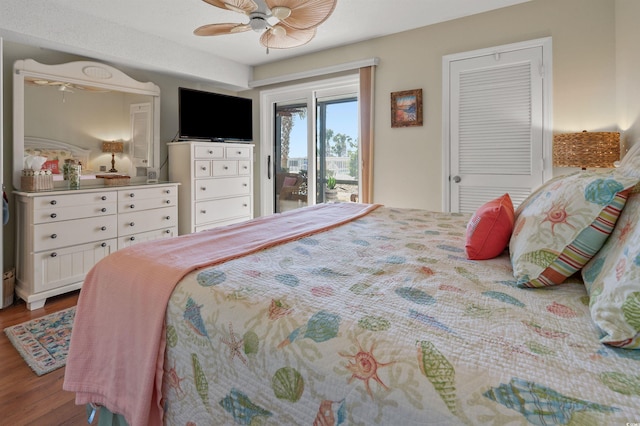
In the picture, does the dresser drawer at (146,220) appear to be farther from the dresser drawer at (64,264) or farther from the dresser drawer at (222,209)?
the dresser drawer at (222,209)

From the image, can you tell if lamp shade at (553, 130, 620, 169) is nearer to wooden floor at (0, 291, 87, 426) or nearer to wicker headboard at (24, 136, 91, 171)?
wooden floor at (0, 291, 87, 426)

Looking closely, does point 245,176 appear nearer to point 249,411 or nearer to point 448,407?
point 249,411

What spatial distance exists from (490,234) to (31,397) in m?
2.27

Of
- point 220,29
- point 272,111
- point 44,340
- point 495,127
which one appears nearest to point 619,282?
point 220,29

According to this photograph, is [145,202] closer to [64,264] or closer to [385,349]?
[64,264]

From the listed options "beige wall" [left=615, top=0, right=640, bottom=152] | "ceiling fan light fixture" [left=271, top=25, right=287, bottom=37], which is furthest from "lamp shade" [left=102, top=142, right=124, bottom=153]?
"beige wall" [left=615, top=0, right=640, bottom=152]

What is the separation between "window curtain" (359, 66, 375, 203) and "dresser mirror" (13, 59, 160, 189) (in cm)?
240

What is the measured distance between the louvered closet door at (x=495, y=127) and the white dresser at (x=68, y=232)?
323 cm

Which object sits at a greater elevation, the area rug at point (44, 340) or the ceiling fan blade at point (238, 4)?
the ceiling fan blade at point (238, 4)

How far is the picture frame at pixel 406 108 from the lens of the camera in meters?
3.54

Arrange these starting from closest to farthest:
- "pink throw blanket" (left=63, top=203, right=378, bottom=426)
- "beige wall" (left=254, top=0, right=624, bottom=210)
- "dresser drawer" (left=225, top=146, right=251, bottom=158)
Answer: "pink throw blanket" (left=63, top=203, right=378, bottom=426) < "beige wall" (left=254, top=0, right=624, bottom=210) < "dresser drawer" (left=225, top=146, right=251, bottom=158)

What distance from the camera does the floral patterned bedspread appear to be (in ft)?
1.88

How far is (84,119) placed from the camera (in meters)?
3.45

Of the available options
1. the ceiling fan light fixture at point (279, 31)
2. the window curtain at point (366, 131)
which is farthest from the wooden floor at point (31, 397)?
the window curtain at point (366, 131)
